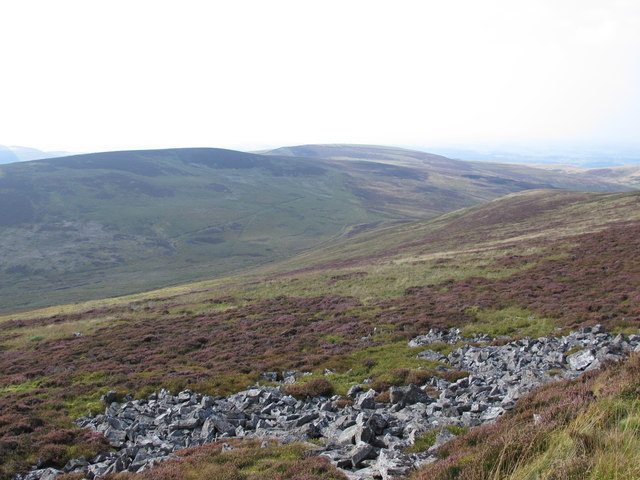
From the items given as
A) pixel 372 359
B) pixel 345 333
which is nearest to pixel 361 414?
pixel 372 359

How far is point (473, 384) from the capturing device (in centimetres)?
1631

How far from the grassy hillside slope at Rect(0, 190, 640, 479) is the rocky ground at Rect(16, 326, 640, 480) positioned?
4.04 feet

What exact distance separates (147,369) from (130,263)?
13133 centimetres

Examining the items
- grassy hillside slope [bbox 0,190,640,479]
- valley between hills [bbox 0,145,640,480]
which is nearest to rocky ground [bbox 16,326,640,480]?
valley between hills [bbox 0,145,640,480]

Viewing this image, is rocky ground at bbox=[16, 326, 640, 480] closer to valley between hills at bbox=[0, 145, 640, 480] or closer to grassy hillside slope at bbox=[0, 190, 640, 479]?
valley between hills at bbox=[0, 145, 640, 480]

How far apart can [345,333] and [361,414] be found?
53.3ft

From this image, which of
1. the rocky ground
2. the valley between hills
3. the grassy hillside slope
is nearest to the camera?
the valley between hills

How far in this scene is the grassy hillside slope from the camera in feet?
33.9

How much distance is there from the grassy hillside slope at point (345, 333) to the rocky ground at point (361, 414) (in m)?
1.23

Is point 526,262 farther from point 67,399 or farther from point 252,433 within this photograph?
point 67,399

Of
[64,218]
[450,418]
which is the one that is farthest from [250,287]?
[64,218]

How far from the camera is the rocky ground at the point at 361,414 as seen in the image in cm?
1134

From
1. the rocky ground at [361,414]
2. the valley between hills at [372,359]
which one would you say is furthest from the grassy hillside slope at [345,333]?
the rocky ground at [361,414]

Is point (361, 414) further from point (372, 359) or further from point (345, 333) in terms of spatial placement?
point (345, 333)
